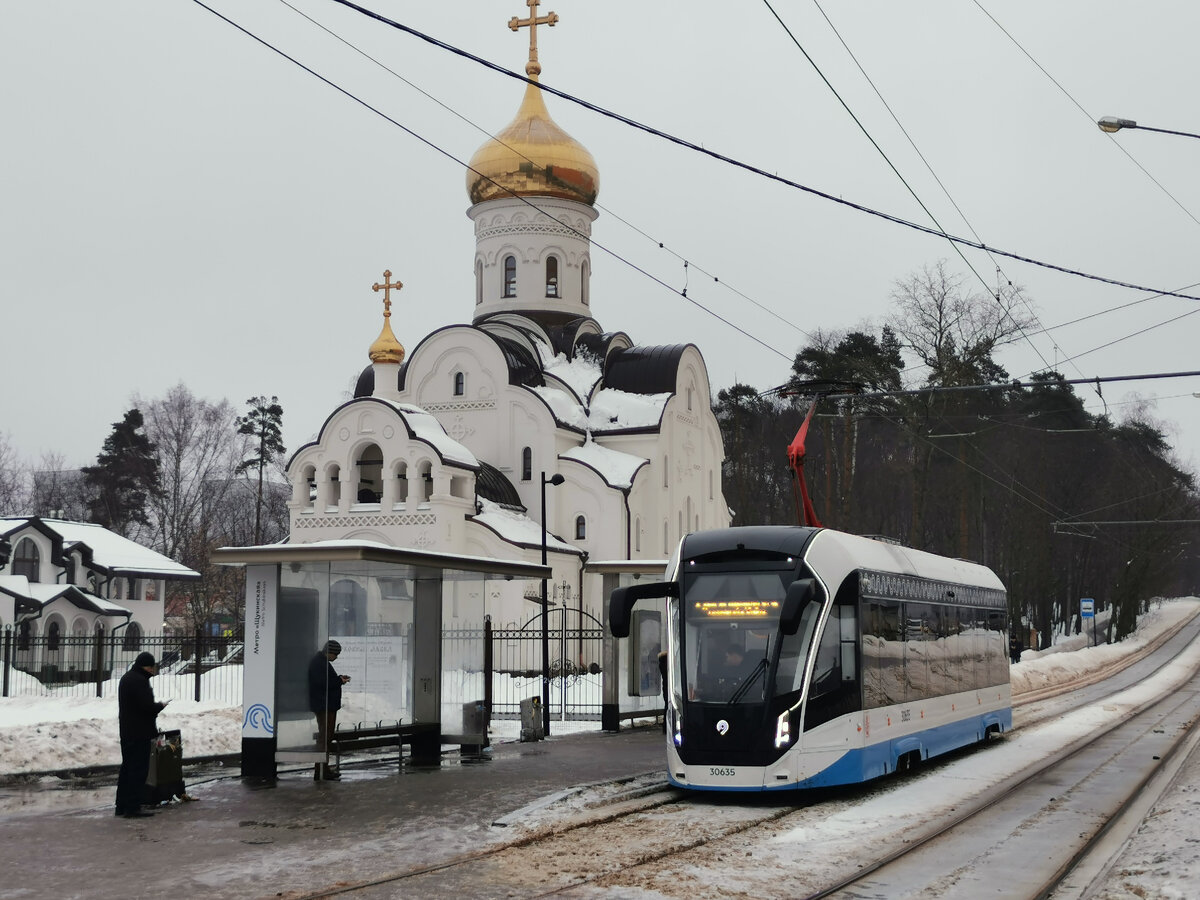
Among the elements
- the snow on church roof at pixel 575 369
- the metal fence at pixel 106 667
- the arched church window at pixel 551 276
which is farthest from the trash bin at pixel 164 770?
the arched church window at pixel 551 276

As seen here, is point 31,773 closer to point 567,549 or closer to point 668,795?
point 668,795

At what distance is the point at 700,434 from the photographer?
51.2 m

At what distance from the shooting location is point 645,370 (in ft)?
162

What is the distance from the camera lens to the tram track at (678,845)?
30.8 ft

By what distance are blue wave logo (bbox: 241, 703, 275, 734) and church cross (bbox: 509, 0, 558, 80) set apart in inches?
1483

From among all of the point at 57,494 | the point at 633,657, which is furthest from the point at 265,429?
the point at 633,657

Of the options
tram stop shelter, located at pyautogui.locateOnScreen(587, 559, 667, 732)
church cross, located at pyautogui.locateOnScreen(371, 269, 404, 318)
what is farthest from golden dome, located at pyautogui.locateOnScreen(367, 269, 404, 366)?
tram stop shelter, located at pyautogui.locateOnScreen(587, 559, 667, 732)

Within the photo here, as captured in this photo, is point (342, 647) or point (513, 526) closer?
point (342, 647)

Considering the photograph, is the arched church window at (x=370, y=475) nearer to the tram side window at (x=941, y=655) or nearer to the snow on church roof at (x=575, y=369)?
the snow on church roof at (x=575, y=369)

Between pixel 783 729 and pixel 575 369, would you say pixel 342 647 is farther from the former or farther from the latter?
pixel 575 369

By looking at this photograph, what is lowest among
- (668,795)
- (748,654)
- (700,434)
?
(668,795)

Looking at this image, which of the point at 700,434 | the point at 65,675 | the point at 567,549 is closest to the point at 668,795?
the point at 65,675

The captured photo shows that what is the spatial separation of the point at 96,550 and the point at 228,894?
123ft

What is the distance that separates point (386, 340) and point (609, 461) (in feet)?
29.1
